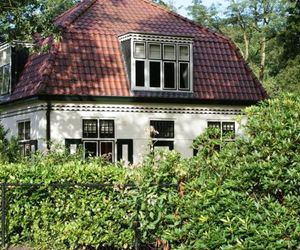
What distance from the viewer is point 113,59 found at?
83.8ft

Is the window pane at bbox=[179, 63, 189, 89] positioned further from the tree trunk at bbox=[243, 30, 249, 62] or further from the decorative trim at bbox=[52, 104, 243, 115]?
the tree trunk at bbox=[243, 30, 249, 62]

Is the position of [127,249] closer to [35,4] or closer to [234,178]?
[234,178]

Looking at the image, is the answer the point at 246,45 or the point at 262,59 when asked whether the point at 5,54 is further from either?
the point at 246,45

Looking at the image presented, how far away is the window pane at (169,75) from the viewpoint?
85.0 ft

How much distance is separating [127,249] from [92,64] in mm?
13932

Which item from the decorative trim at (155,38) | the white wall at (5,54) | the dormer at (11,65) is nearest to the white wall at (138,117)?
the decorative trim at (155,38)

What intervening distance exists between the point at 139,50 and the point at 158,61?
33.9 inches

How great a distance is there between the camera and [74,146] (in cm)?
2388

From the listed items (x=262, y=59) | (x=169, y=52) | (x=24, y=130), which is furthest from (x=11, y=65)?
(x=262, y=59)

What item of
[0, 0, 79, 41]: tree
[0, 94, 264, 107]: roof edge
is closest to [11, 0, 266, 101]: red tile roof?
[0, 94, 264, 107]: roof edge

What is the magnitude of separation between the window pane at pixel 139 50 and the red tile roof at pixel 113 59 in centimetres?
72

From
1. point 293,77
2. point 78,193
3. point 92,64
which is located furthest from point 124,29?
point 78,193

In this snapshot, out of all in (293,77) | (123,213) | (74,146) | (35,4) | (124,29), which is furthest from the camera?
(293,77)

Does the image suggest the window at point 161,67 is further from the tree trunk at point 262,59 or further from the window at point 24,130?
the tree trunk at point 262,59
